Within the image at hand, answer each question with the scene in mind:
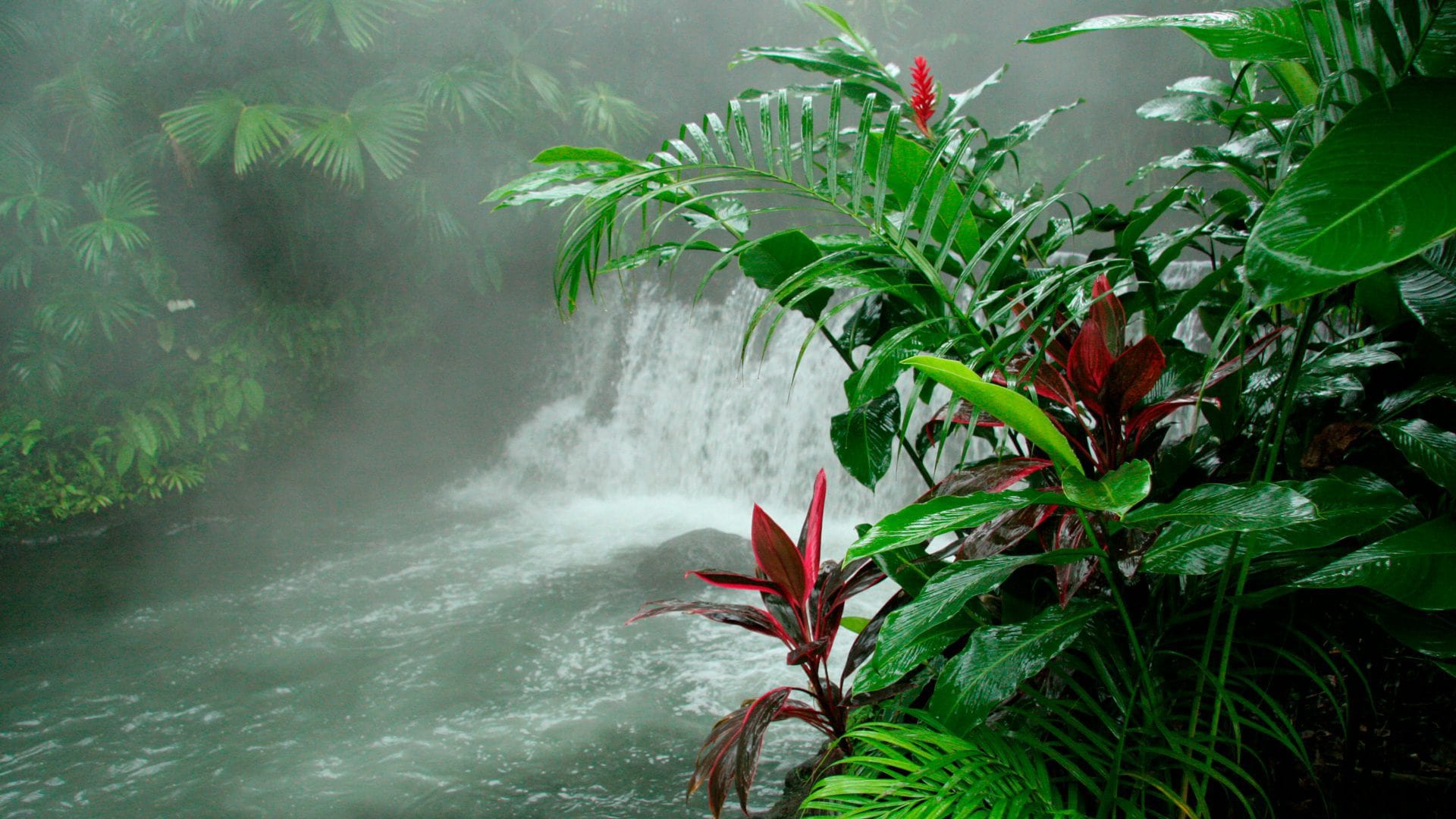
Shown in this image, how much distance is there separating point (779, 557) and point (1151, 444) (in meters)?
0.60

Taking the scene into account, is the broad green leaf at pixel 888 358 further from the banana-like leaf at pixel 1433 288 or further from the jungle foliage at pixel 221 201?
the jungle foliage at pixel 221 201

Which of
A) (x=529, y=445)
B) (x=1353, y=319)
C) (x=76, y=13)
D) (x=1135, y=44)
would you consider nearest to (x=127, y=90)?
(x=76, y=13)

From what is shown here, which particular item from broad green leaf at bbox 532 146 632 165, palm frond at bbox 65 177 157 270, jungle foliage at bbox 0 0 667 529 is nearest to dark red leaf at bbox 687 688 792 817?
broad green leaf at bbox 532 146 632 165

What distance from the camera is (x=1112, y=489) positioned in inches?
29.2

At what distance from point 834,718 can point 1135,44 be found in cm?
790

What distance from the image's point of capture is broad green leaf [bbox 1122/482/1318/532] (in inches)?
27.5

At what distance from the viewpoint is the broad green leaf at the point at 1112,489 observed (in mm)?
709

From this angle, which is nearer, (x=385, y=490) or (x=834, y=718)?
(x=834, y=718)

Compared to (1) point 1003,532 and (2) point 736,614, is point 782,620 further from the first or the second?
(1) point 1003,532

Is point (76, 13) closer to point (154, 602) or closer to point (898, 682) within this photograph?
point (154, 602)

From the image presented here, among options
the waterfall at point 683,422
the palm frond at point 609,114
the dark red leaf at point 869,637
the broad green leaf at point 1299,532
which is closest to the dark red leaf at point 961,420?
the dark red leaf at point 869,637

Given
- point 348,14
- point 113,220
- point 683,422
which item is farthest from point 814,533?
point 113,220

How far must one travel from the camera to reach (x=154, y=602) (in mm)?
4672

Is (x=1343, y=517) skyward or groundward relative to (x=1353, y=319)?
groundward
